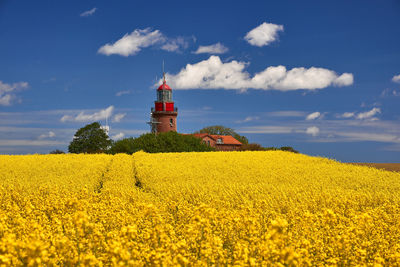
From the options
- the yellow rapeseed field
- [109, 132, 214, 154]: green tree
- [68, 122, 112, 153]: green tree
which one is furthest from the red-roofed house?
the yellow rapeseed field

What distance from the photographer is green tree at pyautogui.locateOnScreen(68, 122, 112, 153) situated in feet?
201

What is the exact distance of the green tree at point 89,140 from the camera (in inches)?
2409

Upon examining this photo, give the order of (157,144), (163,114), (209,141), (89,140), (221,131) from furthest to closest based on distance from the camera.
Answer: (221,131)
(209,141)
(163,114)
(89,140)
(157,144)

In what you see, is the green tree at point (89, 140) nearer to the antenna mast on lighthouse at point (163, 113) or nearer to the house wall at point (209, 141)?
the antenna mast on lighthouse at point (163, 113)

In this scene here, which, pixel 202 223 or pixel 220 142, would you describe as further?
pixel 220 142

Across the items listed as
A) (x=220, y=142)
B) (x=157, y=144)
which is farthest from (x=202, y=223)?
(x=220, y=142)

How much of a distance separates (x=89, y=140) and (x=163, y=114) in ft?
48.0

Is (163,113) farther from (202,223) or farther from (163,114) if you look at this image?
(202,223)

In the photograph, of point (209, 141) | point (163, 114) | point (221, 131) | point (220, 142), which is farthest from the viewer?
point (221, 131)

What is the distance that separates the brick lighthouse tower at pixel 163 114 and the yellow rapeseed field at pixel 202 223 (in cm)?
4744

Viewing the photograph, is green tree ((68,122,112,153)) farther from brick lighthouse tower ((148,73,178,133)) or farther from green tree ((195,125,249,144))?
green tree ((195,125,249,144))

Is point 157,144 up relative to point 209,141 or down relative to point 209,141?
down

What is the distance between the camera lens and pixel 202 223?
15.0 ft

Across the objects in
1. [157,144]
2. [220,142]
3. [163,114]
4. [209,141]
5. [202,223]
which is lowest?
[202,223]
